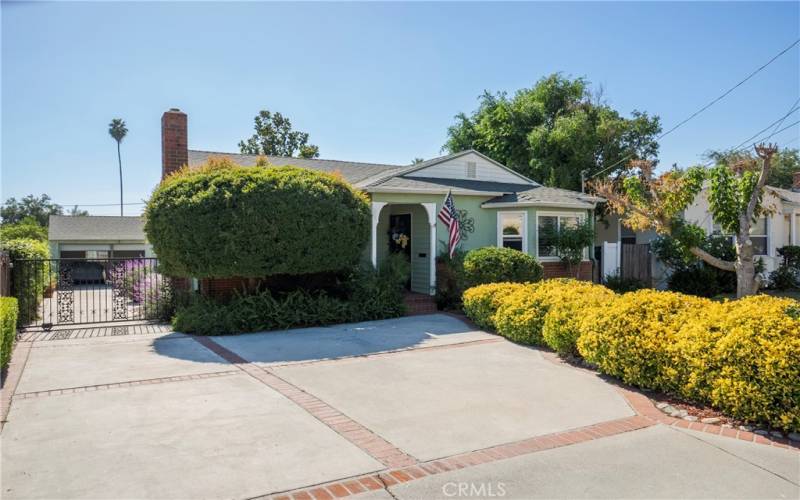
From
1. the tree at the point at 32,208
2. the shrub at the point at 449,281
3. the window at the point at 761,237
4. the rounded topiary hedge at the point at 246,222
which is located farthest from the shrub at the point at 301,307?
the tree at the point at 32,208

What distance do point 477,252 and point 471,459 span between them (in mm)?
8637

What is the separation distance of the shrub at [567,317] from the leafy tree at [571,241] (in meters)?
5.99

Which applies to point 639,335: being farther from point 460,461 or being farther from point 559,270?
point 559,270

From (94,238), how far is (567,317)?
30.9 meters

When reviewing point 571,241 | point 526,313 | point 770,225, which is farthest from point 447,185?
point 770,225

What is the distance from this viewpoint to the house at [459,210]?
14.0 meters

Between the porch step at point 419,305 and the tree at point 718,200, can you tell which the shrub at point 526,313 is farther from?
the porch step at point 419,305

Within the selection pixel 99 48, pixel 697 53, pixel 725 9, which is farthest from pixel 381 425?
pixel 697 53

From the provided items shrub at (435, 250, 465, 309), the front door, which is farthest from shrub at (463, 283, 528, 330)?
the front door

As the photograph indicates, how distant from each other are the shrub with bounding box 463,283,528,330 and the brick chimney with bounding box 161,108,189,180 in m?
7.45

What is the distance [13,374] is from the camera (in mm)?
7203

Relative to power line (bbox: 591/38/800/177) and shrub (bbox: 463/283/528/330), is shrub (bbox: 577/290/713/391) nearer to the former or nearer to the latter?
shrub (bbox: 463/283/528/330)

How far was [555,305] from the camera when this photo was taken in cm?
856

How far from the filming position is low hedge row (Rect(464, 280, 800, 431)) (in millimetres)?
5156
